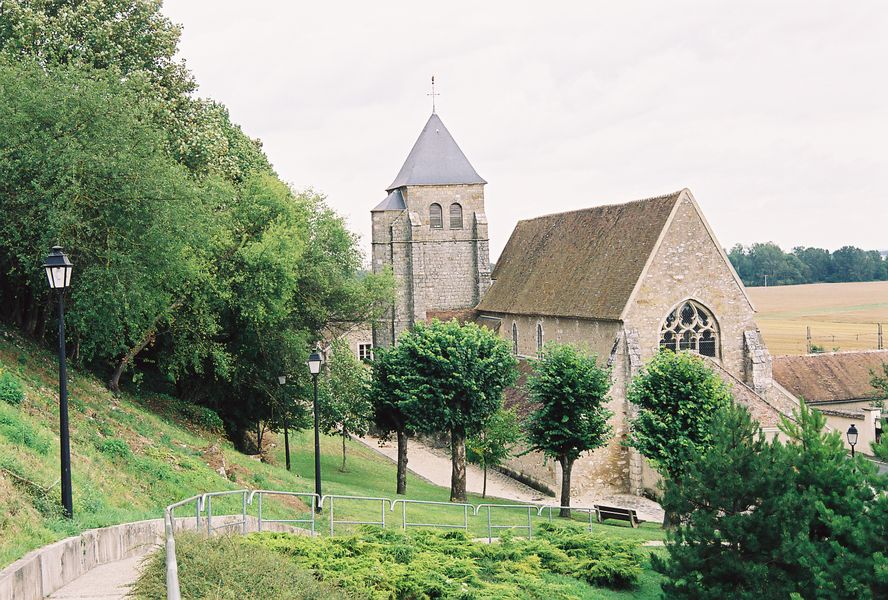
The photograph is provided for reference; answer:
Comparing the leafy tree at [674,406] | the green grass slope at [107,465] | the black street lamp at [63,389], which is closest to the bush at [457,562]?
the black street lamp at [63,389]

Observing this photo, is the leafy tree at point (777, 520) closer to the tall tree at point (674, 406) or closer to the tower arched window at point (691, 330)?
the tall tree at point (674, 406)

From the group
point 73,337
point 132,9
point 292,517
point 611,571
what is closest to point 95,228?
point 73,337

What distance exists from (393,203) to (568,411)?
23.5m

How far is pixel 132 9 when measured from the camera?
3048cm

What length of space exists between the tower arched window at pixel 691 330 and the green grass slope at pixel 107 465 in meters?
9.95

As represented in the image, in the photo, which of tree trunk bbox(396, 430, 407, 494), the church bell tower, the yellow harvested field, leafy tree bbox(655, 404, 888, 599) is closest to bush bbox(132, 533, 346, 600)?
leafy tree bbox(655, 404, 888, 599)

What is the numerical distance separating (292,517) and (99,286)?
7133 mm

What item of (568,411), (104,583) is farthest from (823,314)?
(104,583)

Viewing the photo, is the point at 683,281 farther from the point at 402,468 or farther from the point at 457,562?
the point at 457,562

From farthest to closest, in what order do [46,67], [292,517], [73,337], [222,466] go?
[46,67] < [73,337] < [222,466] < [292,517]

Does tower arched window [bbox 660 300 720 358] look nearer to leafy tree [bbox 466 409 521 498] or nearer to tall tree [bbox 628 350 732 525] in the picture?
tall tree [bbox 628 350 732 525]

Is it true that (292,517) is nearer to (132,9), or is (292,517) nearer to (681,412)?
(681,412)

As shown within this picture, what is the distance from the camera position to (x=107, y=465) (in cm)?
1798

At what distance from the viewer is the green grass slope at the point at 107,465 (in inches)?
504
